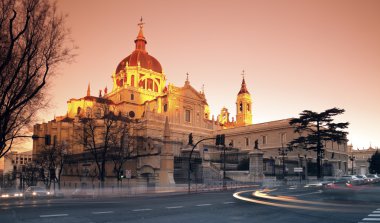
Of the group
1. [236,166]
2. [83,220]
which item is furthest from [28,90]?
[236,166]

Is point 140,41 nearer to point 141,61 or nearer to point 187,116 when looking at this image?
point 141,61

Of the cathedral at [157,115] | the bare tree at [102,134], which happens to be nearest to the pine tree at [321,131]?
the cathedral at [157,115]

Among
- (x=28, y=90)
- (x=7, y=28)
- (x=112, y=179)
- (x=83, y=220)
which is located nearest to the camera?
(x=83, y=220)

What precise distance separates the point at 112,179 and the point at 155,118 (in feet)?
127

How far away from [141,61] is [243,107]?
35.9 meters

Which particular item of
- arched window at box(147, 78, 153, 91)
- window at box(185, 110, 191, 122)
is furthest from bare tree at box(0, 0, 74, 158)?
arched window at box(147, 78, 153, 91)

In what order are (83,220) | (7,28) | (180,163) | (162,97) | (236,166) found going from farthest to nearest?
(162,97) < (236,166) < (180,163) < (7,28) < (83,220)

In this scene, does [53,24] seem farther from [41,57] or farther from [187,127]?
[187,127]

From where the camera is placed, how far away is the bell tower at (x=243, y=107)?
10894 centimetres

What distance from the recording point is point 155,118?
79.9 metres

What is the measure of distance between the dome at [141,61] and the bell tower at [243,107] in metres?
28.9

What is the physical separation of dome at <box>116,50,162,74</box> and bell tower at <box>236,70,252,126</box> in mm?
28942

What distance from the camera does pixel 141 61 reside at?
93688 millimetres

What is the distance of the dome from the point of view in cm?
9338
